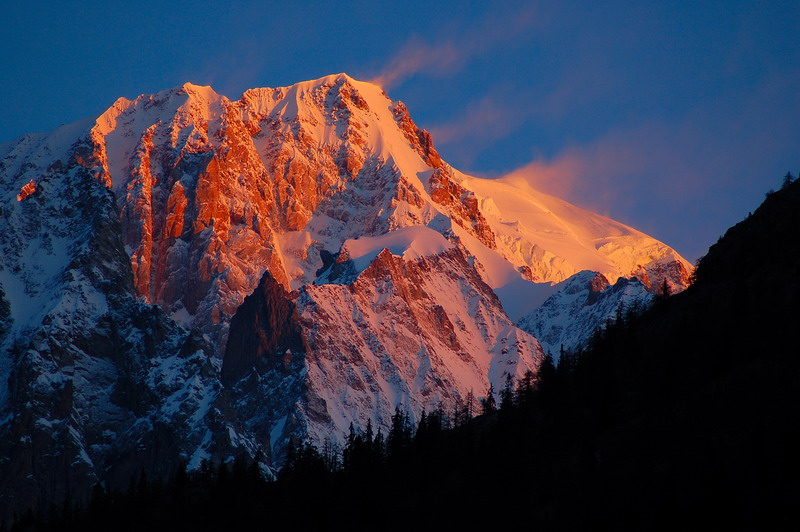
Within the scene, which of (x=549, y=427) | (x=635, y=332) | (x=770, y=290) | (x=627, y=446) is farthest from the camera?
(x=635, y=332)

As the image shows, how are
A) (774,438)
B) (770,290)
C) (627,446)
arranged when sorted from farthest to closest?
(770,290)
(627,446)
(774,438)

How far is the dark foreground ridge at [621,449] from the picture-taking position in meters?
129

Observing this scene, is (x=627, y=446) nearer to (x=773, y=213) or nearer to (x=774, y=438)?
(x=774, y=438)

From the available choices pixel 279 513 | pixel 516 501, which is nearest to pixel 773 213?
pixel 516 501

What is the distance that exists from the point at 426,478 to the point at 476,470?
892 cm

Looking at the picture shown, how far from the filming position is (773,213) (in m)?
174

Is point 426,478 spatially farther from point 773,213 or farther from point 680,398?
point 773,213

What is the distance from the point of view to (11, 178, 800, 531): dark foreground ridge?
12912 centimetres

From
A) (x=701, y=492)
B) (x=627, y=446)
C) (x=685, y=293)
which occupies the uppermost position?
(x=685, y=293)

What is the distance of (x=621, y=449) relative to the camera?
14575 centimetres

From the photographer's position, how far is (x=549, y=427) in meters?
167

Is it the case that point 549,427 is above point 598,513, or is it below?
above

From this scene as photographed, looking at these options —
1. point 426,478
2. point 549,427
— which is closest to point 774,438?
point 549,427

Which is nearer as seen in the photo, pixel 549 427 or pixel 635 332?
pixel 549 427
